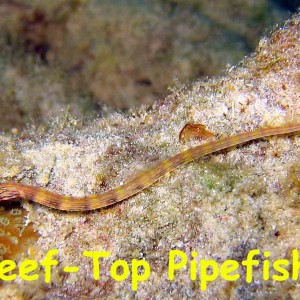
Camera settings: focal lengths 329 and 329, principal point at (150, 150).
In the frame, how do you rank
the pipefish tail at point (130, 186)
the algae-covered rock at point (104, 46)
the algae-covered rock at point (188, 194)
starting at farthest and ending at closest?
the algae-covered rock at point (104, 46)
the pipefish tail at point (130, 186)
the algae-covered rock at point (188, 194)

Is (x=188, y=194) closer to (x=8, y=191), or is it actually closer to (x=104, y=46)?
(x=8, y=191)

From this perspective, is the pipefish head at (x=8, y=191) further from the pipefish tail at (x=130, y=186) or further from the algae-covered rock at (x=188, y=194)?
the algae-covered rock at (x=188, y=194)

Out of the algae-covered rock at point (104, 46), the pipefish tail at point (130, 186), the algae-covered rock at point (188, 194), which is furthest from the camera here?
the algae-covered rock at point (104, 46)

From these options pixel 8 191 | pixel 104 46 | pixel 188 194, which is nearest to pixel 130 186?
pixel 188 194

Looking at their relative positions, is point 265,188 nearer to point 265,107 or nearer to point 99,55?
point 265,107

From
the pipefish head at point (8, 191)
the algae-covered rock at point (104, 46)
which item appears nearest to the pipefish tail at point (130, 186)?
the pipefish head at point (8, 191)

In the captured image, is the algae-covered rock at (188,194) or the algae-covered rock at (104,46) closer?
the algae-covered rock at (188,194)

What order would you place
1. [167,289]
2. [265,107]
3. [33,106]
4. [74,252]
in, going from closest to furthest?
[167,289]
[74,252]
[265,107]
[33,106]

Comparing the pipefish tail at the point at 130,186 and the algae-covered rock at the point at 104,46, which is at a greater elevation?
the algae-covered rock at the point at 104,46

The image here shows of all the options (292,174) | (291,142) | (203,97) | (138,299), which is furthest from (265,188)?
(138,299)
